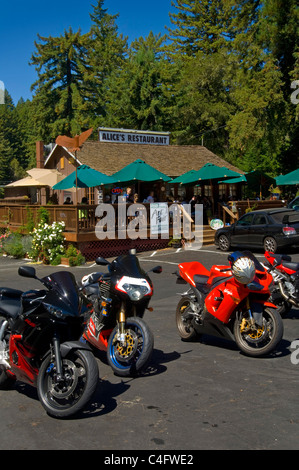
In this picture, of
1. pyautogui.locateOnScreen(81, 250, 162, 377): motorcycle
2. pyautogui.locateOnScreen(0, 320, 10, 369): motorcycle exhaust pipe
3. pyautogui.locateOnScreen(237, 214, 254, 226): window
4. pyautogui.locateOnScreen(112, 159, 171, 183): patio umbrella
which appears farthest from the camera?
pyautogui.locateOnScreen(112, 159, 171, 183): patio umbrella

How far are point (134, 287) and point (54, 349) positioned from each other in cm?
148

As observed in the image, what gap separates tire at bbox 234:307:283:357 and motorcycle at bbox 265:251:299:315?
2148 mm

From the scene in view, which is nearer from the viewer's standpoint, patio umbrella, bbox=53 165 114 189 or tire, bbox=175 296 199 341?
tire, bbox=175 296 199 341

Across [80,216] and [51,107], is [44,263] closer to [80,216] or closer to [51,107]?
[80,216]

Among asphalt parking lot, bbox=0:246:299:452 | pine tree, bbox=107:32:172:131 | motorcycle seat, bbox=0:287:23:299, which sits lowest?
asphalt parking lot, bbox=0:246:299:452

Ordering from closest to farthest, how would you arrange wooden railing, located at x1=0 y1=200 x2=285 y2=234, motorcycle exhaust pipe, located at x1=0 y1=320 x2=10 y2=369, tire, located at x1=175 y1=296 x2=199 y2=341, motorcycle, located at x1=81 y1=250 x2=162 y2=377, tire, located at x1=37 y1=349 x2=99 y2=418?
tire, located at x1=37 y1=349 x2=99 y2=418
motorcycle exhaust pipe, located at x1=0 y1=320 x2=10 y2=369
motorcycle, located at x1=81 y1=250 x2=162 y2=377
tire, located at x1=175 y1=296 x2=199 y2=341
wooden railing, located at x1=0 y1=200 x2=285 y2=234

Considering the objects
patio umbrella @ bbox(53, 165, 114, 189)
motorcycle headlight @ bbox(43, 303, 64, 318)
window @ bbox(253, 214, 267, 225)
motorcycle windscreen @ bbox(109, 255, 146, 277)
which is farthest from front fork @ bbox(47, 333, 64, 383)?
patio umbrella @ bbox(53, 165, 114, 189)

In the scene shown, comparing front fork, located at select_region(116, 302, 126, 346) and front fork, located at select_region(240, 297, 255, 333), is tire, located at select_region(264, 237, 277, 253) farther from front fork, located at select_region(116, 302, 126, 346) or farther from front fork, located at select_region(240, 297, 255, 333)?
front fork, located at select_region(116, 302, 126, 346)

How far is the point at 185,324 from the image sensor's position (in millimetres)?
8055

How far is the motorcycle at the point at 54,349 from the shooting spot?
479cm

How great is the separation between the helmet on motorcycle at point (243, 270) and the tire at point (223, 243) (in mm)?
13679

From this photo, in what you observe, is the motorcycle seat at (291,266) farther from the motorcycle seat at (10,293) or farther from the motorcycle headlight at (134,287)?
the motorcycle seat at (10,293)

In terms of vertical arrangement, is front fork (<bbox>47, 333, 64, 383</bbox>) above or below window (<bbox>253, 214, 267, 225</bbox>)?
below

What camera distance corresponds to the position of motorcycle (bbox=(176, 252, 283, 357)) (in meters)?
6.62
